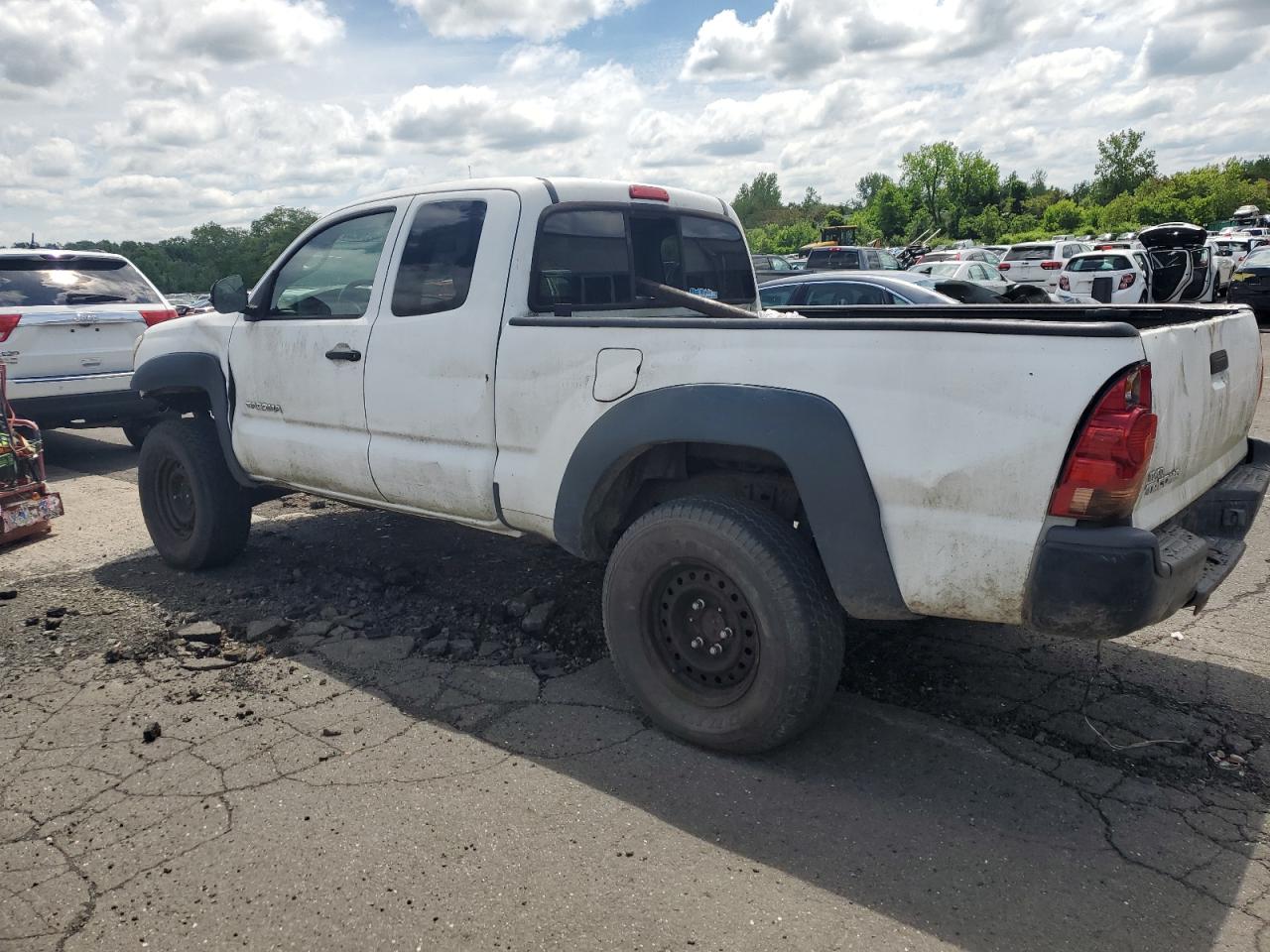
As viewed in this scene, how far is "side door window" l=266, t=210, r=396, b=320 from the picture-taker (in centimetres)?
449

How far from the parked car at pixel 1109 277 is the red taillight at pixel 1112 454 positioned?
1603cm

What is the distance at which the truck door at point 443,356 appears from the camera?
394 centimetres

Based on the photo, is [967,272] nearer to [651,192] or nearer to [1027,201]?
[651,192]

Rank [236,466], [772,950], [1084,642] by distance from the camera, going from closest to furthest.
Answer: [772,950] → [1084,642] → [236,466]

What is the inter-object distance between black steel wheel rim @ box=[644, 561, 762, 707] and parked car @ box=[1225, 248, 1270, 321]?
2066cm

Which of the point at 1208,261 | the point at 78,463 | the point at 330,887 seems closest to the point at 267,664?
the point at 330,887

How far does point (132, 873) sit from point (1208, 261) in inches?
785

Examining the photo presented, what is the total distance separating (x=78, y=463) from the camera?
9305 millimetres

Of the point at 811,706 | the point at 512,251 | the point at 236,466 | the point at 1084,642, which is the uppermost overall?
the point at 512,251

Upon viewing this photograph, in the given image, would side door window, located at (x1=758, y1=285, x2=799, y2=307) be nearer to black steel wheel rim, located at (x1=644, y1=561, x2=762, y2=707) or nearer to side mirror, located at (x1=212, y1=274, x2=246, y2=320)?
→ side mirror, located at (x1=212, y1=274, x2=246, y2=320)

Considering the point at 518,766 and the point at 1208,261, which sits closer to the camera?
the point at 518,766

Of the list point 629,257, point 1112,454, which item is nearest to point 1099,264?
point 629,257

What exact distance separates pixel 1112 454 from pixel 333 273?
3.56 m

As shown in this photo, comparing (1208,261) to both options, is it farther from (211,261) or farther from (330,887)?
(211,261)
